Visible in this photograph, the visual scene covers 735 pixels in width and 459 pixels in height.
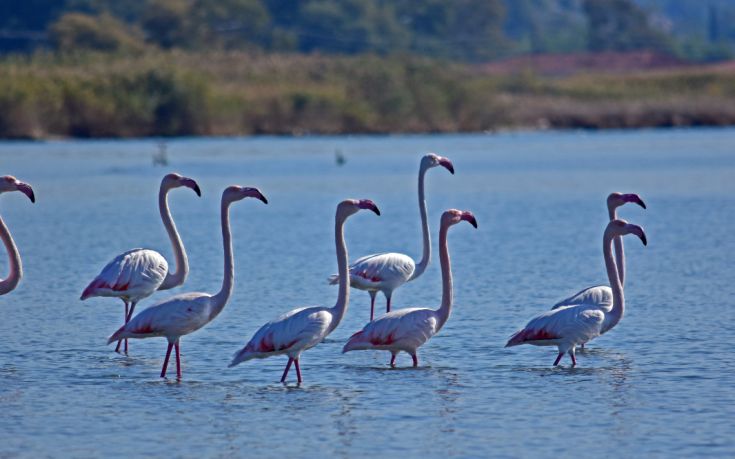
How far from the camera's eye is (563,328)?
10.9 m

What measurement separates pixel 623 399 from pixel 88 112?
149 feet

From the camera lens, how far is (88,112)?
5347 centimetres

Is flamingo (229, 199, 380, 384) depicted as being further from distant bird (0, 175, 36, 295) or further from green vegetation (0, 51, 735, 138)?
green vegetation (0, 51, 735, 138)

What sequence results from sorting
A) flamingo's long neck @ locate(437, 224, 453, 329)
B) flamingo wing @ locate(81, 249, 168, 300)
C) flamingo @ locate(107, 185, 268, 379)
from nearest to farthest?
flamingo @ locate(107, 185, 268, 379)
flamingo's long neck @ locate(437, 224, 453, 329)
flamingo wing @ locate(81, 249, 168, 300)

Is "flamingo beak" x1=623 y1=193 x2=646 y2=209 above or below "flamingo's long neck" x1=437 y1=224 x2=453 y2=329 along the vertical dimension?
above

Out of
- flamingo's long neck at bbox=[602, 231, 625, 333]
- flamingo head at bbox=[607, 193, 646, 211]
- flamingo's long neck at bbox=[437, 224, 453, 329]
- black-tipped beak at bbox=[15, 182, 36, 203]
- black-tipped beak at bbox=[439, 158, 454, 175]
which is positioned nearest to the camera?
flamingo's long neck at bbox=[437, 224, 453, 329]

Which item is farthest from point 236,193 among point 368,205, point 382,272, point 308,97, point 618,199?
point 308,97

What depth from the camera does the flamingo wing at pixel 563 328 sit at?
428 inches

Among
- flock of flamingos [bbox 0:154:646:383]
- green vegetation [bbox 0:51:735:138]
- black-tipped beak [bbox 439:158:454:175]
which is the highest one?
green vegetation [bbox 0:51:735:138]

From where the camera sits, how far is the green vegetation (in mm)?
53500

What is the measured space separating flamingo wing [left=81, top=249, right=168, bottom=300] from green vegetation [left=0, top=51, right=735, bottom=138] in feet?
131

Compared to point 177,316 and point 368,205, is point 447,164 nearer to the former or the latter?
point 368,205

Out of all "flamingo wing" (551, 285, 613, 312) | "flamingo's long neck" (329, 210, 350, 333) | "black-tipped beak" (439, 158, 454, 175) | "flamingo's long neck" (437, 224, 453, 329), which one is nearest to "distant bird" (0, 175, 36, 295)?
"flamingo's long neck" (329, 210, 350, 333)

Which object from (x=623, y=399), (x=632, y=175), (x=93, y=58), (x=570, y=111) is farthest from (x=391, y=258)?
(x=570, y=111)
